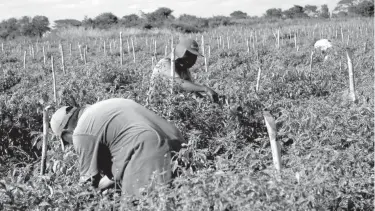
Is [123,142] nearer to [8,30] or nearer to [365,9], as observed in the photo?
[8,30]

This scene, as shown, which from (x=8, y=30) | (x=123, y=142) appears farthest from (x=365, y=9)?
(x=123, y=142)

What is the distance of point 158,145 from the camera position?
287 centimetres

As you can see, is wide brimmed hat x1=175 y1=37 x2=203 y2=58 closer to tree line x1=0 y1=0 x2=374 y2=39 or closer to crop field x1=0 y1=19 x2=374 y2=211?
crop field x1=0 y1=19 x2=374 y2=211

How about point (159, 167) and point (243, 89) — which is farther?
point (243, 89)

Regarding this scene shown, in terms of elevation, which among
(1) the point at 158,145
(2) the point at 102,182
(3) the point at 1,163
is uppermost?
(1) the point at 158,145

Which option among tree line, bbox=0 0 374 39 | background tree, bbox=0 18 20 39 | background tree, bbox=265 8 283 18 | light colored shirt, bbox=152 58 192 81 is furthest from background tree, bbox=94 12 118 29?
light colored shirt, bbox=152 58 192 81

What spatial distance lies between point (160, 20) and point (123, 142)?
43.3 meters

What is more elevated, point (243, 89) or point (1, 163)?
point (243, 89)

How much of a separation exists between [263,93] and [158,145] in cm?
325

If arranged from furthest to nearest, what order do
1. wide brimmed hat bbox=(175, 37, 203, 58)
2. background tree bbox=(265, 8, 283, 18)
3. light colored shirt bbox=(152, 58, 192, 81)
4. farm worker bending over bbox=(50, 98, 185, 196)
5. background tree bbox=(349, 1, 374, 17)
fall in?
background tree bbox=(265, 8, 283, 18), background tree bbox=(349, 1, 374, 17), light colored shirt bbox=(152, 58, 192, 81), wide brimmed hat bbox=(175, 37, 203, 58), farm worker bending over bbox=(50, 98, 185, 196)

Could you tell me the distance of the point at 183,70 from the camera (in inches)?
199

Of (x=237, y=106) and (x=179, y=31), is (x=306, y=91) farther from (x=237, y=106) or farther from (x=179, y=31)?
(x=179, y=31)

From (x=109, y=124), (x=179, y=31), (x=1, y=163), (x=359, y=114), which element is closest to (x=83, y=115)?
(x=109, y=124)

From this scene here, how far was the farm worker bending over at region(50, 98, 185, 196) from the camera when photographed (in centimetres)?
288
